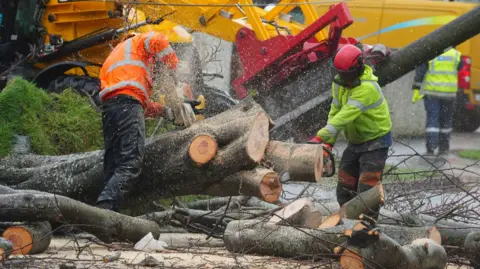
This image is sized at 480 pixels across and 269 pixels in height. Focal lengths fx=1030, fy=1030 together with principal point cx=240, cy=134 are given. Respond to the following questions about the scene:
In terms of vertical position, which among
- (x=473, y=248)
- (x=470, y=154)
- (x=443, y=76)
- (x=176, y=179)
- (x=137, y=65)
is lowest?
(x=470, y=154)

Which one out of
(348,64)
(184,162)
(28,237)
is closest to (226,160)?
(184,162)

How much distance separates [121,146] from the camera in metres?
8.21

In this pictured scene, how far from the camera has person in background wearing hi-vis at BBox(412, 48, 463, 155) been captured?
15.5 meters

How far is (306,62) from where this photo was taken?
1151 cm

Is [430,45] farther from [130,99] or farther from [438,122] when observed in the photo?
[438,122]

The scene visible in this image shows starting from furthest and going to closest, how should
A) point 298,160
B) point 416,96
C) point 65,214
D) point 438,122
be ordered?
point 416,96, point 438,122, point 298,160, point 65,214

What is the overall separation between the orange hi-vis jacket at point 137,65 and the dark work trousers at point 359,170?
179 cm

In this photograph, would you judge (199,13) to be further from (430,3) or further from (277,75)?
(430,3)

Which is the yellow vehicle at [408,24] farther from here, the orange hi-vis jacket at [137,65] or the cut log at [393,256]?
the cut log at [393,256]

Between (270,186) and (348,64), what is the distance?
4.42ft

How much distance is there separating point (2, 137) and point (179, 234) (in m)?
1.91

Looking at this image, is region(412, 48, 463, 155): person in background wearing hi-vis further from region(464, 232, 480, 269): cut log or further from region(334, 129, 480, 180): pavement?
region(464, 232, 480, 269): cut log

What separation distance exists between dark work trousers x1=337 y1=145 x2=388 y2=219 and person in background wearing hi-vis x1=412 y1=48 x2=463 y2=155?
670 cm

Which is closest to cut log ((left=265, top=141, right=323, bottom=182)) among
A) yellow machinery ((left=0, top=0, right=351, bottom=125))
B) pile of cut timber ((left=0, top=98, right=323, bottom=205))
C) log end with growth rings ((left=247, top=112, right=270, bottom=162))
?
pile of cut timber ((left=0, top=98, right=323, bottom=205))
